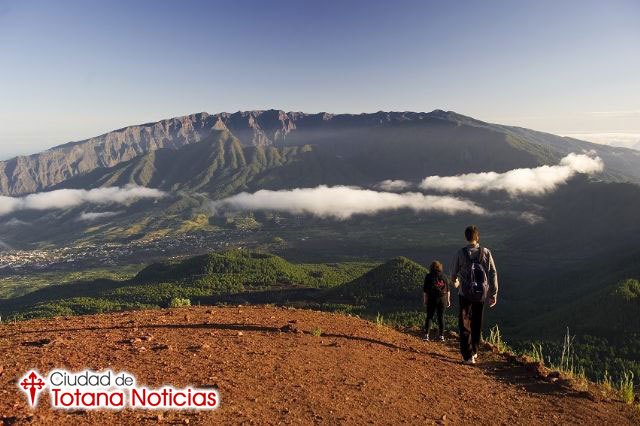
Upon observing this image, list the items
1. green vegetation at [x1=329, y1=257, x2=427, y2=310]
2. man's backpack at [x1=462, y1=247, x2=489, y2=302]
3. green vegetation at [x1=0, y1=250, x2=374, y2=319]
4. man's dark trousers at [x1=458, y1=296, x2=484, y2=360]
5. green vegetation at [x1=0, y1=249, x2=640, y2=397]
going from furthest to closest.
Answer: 1. green vegetation at [x1=0, y1=250, x2=374, y2=319]
2. green vegetation at [x1=329, y1=257, x2=427, y2=310]
3. green vegetation at [x1=0, y1=249, x2=640, y2=397]
4. man's dark trousers at [x1=458, y1=296, x2=484, y2=360]
5. man's backpack at [x1=462, y1=247, x2=489, y2=302]

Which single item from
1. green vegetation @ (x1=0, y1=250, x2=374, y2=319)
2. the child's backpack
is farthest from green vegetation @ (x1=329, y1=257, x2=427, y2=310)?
the child's backpack

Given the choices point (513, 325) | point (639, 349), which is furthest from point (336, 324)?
point (513, 325)

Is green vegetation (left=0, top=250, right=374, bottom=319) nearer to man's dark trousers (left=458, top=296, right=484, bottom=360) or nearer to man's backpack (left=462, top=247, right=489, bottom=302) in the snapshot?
man's dark trousers (left=458, top=296, right=484, bottom=360)

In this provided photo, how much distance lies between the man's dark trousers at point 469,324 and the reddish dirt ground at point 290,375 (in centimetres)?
49

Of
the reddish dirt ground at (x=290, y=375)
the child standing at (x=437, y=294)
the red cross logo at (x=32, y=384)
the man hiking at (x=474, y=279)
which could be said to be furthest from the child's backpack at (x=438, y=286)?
the red cross logo at (x=32, y=384)

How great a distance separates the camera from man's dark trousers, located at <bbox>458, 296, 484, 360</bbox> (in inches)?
473

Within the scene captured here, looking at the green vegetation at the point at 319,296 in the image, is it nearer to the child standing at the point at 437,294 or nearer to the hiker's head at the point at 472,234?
the child standing at the point at 437,294

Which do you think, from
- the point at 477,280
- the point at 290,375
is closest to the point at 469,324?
the point at 477,280

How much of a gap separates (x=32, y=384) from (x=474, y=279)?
10303 mm

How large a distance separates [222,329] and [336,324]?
413 cm

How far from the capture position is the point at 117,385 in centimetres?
859

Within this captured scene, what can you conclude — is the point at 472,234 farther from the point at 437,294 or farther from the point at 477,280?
the point at 437,294

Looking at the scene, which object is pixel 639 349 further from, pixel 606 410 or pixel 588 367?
pixel 606 410

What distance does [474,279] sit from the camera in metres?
11.7
